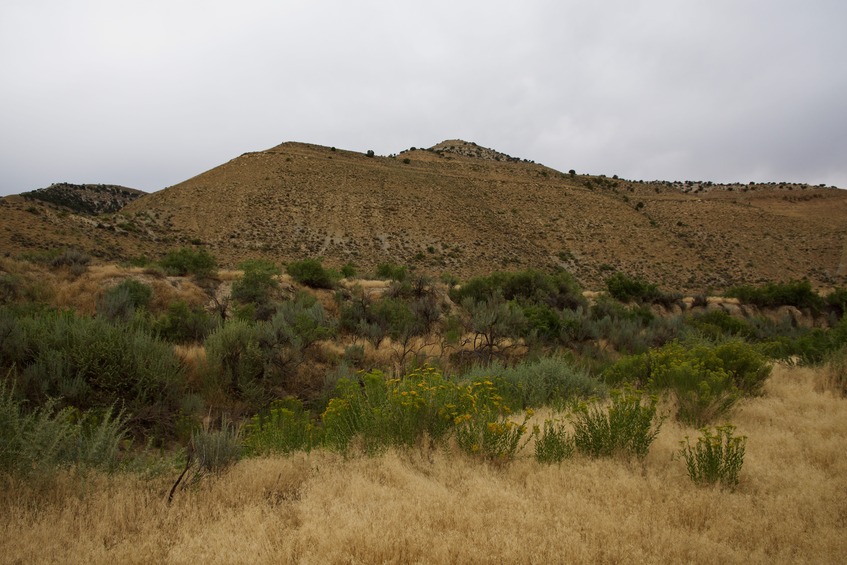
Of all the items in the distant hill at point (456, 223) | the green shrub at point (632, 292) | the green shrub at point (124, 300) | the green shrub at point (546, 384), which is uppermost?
the distant hill at point (456, 223)

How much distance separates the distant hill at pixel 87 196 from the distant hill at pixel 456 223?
882 inches

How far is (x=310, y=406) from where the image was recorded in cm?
782

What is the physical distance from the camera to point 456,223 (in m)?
46.0

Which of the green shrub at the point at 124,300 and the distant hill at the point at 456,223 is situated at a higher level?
the distant hill at the point at 456,223

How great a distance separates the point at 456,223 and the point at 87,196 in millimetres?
53891

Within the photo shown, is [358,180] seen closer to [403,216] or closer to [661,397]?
[403,216]

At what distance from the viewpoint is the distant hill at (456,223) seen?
1451 inches

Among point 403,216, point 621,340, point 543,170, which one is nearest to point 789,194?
point 543,170

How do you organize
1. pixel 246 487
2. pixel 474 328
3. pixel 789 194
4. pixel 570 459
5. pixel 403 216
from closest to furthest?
pixel 246 487 → pixel 570 459 → pixel 474 328 → pixel 403 216 → pixel 789 194

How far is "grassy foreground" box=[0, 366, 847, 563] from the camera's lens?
113 inches

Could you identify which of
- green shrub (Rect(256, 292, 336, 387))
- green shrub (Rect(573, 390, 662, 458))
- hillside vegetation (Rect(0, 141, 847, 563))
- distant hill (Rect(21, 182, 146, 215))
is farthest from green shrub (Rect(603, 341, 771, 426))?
distant hill (Rect(21, 182, 146, 215))

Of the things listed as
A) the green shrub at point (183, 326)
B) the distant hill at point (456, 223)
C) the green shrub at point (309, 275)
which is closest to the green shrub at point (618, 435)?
the green shrub at point (183, 326)

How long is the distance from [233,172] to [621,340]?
45157mm

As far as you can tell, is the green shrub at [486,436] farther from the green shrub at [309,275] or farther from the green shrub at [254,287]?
the green shrub at [309,275]
